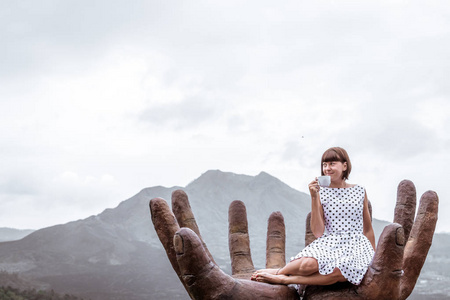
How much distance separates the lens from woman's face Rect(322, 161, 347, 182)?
486 centimetres

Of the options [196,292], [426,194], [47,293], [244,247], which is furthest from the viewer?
[47,293]

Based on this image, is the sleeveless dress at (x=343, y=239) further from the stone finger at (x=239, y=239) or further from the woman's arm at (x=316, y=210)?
the stone finger at (x=239, y=239)

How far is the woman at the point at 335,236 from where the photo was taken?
14.6 feet

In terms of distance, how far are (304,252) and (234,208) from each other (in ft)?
9.14

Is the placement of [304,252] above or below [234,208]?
below

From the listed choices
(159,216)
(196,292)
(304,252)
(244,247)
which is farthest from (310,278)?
(244,247)

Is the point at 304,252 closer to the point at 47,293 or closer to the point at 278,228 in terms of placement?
the point at 278,228

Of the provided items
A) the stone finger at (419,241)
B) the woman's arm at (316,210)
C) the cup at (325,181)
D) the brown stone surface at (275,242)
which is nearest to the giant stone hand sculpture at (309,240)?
the stone finger at (419,241)

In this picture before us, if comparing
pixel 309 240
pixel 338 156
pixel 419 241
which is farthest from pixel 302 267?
pixel 309 240

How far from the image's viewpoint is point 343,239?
4.71m

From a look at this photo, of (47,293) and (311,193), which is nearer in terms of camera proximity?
(311,193)

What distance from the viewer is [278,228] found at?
24.3 ft

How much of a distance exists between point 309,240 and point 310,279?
88.4 inches

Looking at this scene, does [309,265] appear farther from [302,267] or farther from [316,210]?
[316,210]
